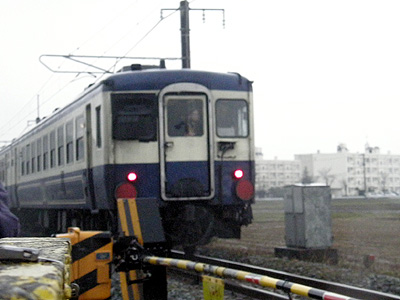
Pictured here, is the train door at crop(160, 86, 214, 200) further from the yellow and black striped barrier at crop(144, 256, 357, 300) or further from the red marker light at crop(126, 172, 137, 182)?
the yellow and black striped barrier at crop(144, 256, 357, 300)

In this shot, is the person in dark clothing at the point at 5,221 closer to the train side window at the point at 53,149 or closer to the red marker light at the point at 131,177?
the red marker light at the point at 131,177

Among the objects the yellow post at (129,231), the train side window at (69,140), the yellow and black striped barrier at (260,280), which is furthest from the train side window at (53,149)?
the yellow and black striped barrier at (260,280)

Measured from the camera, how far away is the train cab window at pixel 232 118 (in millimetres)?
11383

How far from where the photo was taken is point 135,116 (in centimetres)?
1107

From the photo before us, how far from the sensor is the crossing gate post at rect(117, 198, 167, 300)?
24.2 feet

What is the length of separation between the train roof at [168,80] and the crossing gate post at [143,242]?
11.2ft

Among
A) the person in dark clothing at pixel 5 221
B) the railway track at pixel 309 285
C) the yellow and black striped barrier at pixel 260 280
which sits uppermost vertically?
→ the person in dark clothing at pixel 5 221

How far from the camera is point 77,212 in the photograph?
1356cm

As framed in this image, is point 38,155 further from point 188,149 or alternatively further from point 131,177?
point 188,149

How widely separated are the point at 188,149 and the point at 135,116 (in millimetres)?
894

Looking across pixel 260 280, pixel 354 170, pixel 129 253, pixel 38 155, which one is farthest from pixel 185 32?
pixel 354 170

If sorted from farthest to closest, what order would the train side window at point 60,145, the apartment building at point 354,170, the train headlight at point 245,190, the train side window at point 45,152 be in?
1. the apartment building at point 354,170
2. the train side window at point 45,152
3. the train side window at point 60,145
4. the train headlight at point 245,190

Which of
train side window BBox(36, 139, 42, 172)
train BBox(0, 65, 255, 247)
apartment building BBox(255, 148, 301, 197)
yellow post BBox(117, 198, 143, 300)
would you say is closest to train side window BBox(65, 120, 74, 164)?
train BBox(0, 65, 255, 247)

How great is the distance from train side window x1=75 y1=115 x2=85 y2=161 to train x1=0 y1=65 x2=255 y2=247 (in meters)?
0.17
